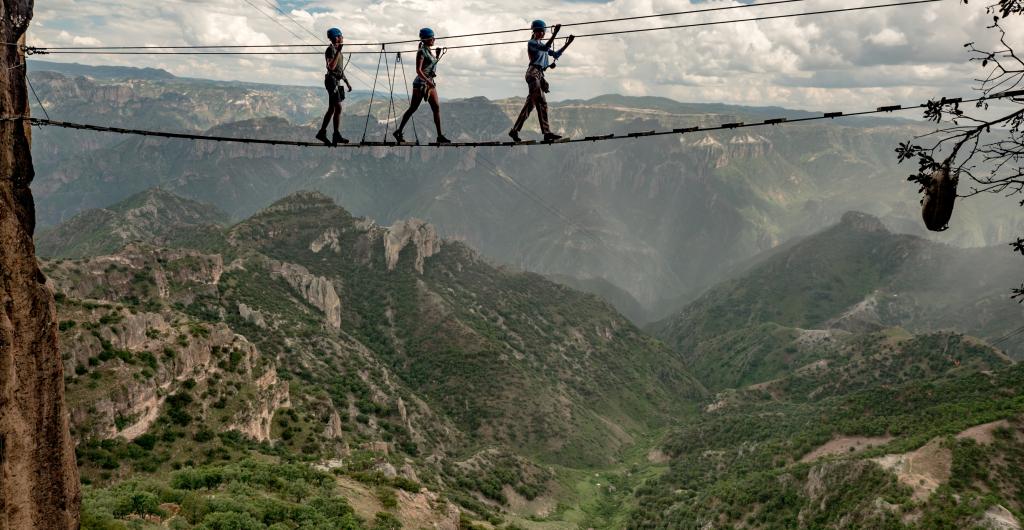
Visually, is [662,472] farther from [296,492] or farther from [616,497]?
[296,492]

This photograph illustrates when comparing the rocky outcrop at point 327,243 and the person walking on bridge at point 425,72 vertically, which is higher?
the person walking on bridge at point 425,72

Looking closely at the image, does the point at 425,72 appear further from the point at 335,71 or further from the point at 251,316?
the point at 251,316

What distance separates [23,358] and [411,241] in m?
168

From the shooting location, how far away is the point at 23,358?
17578 mm

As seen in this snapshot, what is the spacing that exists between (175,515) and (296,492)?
10488mm

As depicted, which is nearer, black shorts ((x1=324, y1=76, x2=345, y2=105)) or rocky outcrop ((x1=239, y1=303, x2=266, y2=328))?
black shorts ((x1=324, y1=76, x2=345, y2=105))

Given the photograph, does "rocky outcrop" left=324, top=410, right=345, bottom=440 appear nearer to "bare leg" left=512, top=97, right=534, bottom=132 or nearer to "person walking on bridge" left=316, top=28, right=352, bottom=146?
"person walking on bridge" left=316, top=28, right=352, bottom=146

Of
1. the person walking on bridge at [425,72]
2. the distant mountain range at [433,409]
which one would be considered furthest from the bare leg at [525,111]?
the distant mountain range at [433,409]

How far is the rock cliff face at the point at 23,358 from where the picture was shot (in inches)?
666

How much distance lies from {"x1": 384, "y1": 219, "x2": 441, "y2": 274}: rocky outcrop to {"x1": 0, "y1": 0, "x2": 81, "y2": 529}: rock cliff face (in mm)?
154445

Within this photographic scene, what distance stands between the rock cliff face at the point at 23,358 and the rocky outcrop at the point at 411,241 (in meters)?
154

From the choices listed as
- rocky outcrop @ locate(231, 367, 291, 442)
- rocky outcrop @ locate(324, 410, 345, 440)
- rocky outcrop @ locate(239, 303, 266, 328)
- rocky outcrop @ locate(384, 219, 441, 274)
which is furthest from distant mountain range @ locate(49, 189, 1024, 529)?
rocky outcrop @ locate(239, 303, 266, 328)

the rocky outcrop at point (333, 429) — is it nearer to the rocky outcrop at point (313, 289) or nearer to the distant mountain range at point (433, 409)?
the distant mountain range at point (433, 409)

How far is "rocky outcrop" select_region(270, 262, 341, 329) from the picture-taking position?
131m
